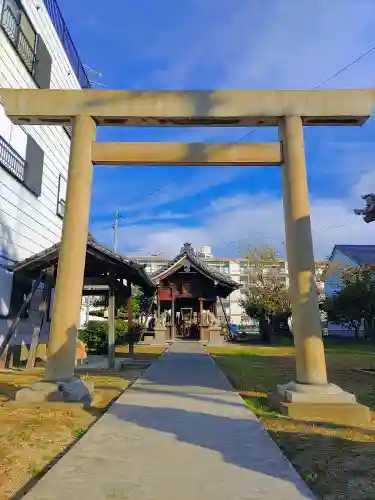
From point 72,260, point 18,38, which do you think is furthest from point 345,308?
point 72,260

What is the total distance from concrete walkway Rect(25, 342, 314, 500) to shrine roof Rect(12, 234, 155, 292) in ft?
18.9

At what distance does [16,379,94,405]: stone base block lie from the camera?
6039 millimetres

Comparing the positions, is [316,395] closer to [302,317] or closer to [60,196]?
[302,317]

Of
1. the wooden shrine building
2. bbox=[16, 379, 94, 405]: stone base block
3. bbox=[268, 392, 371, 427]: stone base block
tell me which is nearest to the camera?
bbox=[268, 392, 371, 427]: stone base block

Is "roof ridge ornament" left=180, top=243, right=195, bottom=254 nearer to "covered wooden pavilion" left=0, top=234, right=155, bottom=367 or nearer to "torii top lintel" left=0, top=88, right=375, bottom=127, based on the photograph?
"covered wooden pavilion" left=0, top=234, right=155, bottom=367

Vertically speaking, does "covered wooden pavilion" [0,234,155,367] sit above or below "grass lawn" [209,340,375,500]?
above

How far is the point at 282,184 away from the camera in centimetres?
704

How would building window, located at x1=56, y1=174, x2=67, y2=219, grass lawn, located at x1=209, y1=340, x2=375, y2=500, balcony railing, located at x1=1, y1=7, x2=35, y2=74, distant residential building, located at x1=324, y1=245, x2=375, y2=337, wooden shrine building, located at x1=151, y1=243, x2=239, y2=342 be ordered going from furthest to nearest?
distant residential building, located at x1=324, y1=245, x2=375, y2=337 → wooden shrine building, located at x1=151, y1=243, x2=239, y2=342 → building window, located at x1=56, y1=174, x2=67, y2=219 → balcony railing, located at x1=1, y1=7, x2=35, y2=74 → grass lawn, located at x1=209, y1=340, x2=375, y2=500

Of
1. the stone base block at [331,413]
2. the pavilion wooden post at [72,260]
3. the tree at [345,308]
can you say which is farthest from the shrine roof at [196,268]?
the stone base block at [331,413]

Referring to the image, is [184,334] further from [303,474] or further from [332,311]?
[303,474]

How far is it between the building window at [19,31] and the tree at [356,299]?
73.7 ft

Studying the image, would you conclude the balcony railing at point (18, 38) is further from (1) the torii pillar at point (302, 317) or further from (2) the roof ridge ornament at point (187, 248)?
(2) the roof ridge ornament at point (187, 248)

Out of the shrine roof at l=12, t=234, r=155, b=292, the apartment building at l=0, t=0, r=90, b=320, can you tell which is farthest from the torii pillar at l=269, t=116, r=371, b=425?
the apartment building at l=0, t=0, r=90, b=320

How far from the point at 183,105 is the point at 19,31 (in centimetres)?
748
